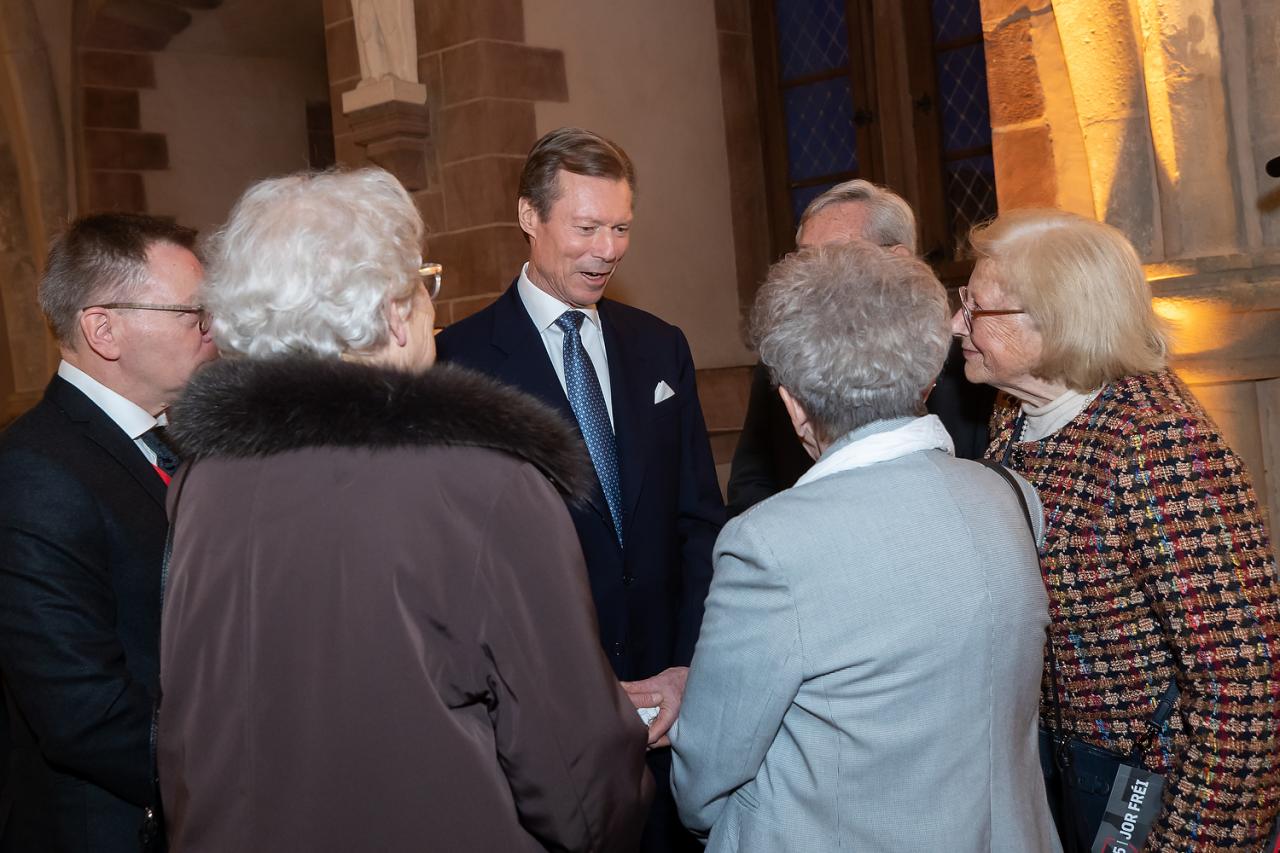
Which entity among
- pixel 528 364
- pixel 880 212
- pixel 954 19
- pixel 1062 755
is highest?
pixel 954 19

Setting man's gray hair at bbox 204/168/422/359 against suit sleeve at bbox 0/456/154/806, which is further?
suit sleeve at bbox 0/456/154/806

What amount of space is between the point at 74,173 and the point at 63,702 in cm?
517

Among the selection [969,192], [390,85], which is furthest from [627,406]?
[969,192]

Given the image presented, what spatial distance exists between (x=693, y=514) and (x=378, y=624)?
139 centimetres

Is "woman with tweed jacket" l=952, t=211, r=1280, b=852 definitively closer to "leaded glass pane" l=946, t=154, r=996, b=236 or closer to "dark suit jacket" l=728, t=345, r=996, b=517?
"dark suit jacket" l=728, t=345, r=996, b=517

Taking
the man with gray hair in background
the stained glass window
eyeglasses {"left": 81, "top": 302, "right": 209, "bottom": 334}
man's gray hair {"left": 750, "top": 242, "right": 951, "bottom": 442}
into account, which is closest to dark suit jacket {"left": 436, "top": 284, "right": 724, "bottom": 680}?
the man with gray hair in background

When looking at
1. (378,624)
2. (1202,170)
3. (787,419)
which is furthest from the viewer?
(787,419)

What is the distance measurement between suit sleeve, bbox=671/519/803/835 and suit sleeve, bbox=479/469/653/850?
146mm

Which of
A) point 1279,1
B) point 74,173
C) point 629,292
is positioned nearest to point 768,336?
point 1279,1

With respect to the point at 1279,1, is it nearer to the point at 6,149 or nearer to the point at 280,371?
the point at 280,371

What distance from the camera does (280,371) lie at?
1442 mm

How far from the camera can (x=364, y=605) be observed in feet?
4.55

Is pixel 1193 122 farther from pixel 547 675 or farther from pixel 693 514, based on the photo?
pixel 547 675

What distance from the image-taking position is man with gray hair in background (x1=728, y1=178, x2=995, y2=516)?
2.73 meters
